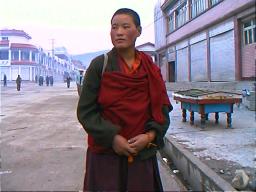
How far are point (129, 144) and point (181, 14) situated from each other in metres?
25.2

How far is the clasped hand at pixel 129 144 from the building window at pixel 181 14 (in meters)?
23.9

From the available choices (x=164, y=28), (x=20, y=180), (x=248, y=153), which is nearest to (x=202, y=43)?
(x=164, y=28)

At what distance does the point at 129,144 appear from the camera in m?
2.24

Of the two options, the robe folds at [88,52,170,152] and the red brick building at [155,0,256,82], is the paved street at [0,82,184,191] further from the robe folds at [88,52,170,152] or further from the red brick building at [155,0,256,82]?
the red brick building at [155,0,256,82]

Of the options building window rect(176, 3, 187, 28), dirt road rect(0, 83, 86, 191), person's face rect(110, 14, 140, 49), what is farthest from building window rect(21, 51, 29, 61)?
person's face rect(110, 14, 140, 49)

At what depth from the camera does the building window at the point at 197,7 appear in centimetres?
2051

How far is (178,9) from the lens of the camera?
89.2 ft

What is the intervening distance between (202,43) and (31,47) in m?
52.9

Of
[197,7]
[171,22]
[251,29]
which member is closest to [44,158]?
[251,29]

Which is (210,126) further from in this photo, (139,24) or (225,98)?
(139,24)

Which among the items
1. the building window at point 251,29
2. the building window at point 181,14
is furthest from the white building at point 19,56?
the building window at point 251,29

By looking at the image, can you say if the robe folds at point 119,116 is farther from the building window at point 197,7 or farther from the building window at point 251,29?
the building window at point 197,7

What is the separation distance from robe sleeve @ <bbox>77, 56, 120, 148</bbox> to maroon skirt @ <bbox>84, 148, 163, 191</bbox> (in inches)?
5.4

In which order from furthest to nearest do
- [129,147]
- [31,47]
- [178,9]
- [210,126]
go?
[31,47] → [178,9] → [210,126] → [129,147]
